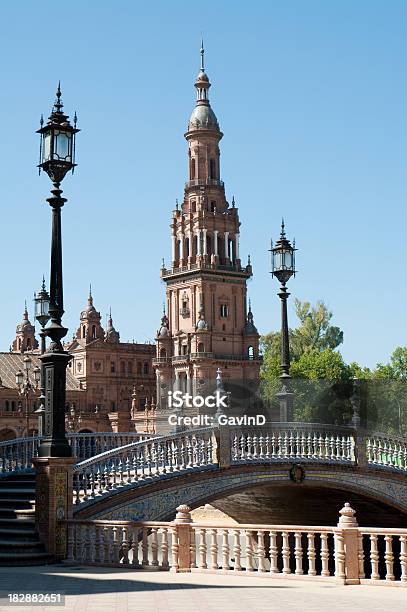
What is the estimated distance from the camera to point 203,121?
113m

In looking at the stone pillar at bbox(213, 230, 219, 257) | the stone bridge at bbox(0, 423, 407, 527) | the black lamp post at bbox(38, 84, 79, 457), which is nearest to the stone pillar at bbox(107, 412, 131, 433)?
the stone pillar at bbox(213, 230, 219, 257)

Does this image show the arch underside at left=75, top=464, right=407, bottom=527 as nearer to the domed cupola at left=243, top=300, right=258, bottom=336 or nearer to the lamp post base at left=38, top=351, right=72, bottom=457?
the lamp post base at left=38, top=351, right=72, bottom=457

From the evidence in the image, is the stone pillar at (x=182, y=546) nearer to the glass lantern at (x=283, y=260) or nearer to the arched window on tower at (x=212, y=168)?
the glass lantern at (x=283, y=260)

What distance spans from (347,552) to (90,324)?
357ft

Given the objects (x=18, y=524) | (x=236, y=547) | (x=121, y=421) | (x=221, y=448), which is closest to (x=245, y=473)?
(x=221, y=448)

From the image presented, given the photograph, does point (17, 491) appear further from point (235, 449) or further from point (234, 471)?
point (235, 449)

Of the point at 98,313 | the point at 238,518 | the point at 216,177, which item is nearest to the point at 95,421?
the point at 98,313

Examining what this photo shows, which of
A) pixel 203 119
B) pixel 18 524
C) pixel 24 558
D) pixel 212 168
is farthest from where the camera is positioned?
pixel 203 119

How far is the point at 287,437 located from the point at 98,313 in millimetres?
97372

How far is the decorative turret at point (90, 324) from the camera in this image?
123 m

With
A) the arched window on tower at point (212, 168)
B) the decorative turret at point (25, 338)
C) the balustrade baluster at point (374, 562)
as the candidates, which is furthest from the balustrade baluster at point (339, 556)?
the decorative turret at point (25, 338)

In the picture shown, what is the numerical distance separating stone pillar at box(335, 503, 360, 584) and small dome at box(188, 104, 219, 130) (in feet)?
324

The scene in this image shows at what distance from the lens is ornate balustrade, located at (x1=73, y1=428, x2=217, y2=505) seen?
70.9 ft

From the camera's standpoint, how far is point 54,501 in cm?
1909
